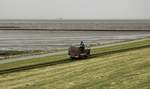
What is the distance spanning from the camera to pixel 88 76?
20.8m

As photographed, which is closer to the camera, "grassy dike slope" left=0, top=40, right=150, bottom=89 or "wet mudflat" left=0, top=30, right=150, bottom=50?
"grassy dike slope" left=0, top=40, right=150, bottom=89

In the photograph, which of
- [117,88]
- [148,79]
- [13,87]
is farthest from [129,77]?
[13,87]

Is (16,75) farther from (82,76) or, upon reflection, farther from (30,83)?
(82,76)

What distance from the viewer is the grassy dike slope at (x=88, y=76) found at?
1844 centimetres

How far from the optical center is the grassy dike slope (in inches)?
726

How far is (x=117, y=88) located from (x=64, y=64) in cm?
972

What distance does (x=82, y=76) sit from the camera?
20891mm

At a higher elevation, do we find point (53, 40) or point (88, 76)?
point (88, 76)

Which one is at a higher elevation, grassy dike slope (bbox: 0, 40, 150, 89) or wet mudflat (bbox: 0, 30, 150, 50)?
grassy dike slope (bbox: 0, 40, 150, 89)

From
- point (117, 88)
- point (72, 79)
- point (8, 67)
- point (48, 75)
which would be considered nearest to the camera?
point (117, 88)

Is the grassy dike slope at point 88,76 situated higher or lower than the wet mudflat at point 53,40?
higher

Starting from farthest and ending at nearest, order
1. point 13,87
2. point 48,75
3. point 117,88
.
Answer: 1. point 48,75
2. point 13,87
3. point 117,88

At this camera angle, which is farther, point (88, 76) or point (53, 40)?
point (53, 40)

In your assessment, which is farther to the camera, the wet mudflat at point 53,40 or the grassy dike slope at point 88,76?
the wet mudflat at point 53,40
